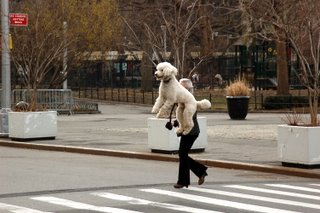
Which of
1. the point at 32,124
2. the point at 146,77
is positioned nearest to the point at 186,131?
the point at 32,124

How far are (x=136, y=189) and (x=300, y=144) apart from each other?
391 cm

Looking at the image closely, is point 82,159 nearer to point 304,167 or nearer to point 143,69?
point 304,167

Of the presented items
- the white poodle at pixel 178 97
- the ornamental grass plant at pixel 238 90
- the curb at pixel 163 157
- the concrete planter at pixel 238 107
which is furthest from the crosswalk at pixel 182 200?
the ornamental grass plant at pixel 238 90

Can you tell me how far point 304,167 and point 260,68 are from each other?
4431cm

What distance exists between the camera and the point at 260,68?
58.0 meters

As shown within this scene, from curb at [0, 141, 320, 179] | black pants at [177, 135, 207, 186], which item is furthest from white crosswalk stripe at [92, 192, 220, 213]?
curb at [0, 141, 320, 179]

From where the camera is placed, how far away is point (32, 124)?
20.9 m

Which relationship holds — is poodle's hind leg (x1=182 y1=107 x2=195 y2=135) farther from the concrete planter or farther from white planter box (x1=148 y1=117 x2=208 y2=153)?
the concrete planter

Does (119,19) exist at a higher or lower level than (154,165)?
higher

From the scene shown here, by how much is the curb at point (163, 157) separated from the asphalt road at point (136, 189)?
0.23 meters

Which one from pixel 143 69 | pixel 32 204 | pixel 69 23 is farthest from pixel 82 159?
pixel 143 69

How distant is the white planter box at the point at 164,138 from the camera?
16859 millimetres

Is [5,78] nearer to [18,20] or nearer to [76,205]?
[18,20]

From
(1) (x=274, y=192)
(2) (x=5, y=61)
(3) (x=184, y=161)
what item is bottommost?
(1) (x=274, y=192)
